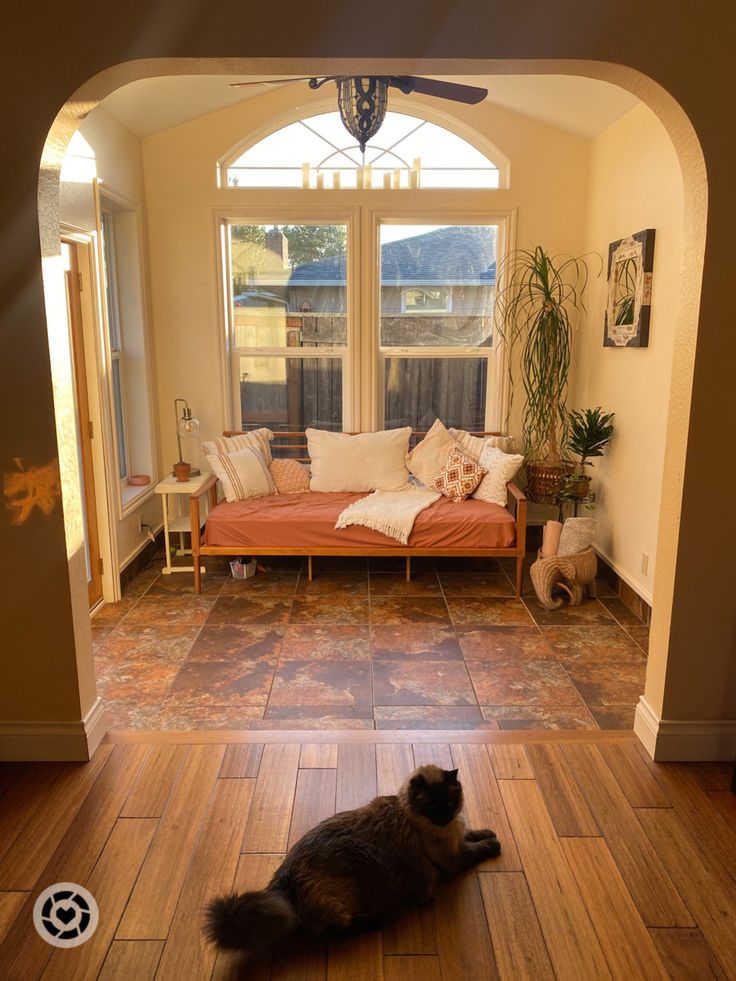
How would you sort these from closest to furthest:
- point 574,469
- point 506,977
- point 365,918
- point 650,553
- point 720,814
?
point 506,977 → point 365,918 → point 720,814 → point 650,553 → point 574,469

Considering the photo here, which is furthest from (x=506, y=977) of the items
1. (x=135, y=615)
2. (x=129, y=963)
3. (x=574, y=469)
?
(x=574, y=469)

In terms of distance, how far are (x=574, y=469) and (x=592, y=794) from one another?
112 inches

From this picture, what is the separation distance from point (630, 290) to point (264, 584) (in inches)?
112

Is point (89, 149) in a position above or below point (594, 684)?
above

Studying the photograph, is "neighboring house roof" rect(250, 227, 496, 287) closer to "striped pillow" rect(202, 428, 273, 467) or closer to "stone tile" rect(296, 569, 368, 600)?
"striped pillow" rect(202, 428, 273, 467)

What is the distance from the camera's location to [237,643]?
3783 millimetres

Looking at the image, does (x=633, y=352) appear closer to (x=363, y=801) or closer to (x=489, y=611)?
(x=489, y=611)

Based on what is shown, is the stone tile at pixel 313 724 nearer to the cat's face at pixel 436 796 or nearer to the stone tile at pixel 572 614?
the cat's face at pixel 436 796

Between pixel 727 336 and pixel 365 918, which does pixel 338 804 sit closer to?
pixel 365 918

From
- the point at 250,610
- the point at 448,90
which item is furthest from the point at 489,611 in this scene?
the point at 448,90

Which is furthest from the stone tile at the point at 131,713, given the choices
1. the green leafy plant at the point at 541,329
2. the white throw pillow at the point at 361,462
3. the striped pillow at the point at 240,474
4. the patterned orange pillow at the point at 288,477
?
the green leafy plant at the point at 541,329

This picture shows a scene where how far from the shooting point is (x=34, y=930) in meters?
1.80

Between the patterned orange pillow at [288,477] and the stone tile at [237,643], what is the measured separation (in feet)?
4.26

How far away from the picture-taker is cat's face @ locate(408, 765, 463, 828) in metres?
1.87
